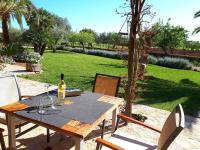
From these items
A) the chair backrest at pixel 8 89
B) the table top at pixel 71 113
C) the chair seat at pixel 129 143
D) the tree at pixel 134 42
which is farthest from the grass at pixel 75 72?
the chair seat at pixel 129 143

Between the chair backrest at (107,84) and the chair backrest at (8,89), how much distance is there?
163 cm

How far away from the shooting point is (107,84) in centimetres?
490

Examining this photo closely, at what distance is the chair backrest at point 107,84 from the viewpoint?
188 inches

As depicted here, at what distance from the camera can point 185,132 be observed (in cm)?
563

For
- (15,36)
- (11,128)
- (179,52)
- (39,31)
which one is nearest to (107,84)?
(11,128)

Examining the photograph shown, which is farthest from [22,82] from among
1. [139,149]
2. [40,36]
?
[40,36]

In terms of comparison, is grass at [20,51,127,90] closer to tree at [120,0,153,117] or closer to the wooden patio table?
tree at [120,0,153,117]

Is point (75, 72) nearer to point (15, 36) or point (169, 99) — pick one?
point (169, 99)

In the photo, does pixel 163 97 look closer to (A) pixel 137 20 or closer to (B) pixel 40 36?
(A) pixel 137 20

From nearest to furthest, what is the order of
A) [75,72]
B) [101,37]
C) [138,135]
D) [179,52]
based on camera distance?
[138,135]
[75,72]
[179,52]
[101,37]

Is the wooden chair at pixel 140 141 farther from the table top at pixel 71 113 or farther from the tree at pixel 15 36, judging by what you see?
the tree at pixel 15 36

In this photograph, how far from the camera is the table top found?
2.78 meters

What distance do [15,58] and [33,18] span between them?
936cm

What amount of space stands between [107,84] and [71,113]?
1.84 m
